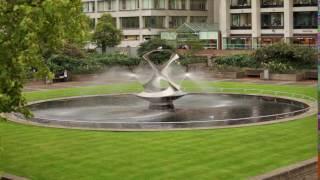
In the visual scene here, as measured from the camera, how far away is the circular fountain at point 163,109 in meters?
26.1

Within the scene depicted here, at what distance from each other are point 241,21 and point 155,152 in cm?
7672

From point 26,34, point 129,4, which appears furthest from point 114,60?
point 26,34

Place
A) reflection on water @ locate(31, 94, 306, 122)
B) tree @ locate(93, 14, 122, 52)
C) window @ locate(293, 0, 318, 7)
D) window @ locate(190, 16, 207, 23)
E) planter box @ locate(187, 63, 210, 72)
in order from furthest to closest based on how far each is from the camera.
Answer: window @ locate(190, 16, 207, 23) < window @ locate(293, 0, 318, 7) < tree @ locate(93, 14, 122, 52) < planter box @ locate(187, 63, 210, 72) < reflection on water @ locate(31, 94, 306, 122)

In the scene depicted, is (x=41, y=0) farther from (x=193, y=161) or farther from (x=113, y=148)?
(x=113, y=148)

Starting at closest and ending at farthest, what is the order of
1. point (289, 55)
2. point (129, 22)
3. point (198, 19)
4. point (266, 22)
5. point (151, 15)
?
point (289, 55) < point (266, 22) < point (151, 15) < point (129, 22) < point (198, 19)

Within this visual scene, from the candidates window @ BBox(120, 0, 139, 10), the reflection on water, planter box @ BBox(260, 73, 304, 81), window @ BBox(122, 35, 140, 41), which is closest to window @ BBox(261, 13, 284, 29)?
window @ BBox(122, 35, 140, 41)

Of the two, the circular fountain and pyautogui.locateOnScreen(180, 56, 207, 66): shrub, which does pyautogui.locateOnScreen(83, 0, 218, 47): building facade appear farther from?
the circular fountain

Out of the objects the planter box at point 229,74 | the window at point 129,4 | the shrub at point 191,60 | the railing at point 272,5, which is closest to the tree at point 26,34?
the planter box at point 229,74

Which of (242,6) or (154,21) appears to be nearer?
(242,6)

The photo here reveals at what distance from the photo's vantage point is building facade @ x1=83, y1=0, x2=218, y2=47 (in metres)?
99.2

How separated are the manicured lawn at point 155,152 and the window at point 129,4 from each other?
7726cm

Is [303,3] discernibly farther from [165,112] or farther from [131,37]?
[165,112]

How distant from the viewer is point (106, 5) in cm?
10888

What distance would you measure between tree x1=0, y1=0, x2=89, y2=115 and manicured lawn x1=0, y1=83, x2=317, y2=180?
443 cm
